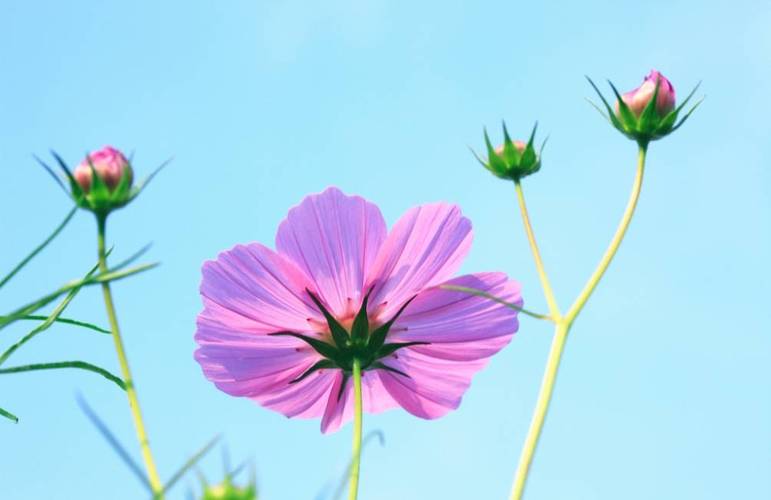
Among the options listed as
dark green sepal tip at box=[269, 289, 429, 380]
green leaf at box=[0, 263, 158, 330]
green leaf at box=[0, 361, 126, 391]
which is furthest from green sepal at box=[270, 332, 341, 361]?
green leaf at box=[0, 263, 158, 330]

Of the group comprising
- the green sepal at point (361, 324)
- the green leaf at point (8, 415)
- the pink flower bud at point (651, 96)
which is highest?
the pink flower bud at point (651, 96)

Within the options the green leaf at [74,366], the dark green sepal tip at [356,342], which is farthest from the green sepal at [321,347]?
the green leaf at [74,366]

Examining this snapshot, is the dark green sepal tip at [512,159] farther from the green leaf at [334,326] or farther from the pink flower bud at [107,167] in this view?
the pink flower bud at [107,167]

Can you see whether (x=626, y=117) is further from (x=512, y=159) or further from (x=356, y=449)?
(x=356, y=449)

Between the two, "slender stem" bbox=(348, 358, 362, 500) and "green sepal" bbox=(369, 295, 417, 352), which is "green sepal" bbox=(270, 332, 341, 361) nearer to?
"green sepal" bbox=(369, 295, 417, 352)

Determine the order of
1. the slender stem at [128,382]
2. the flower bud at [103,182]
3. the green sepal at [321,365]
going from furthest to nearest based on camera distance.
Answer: the green sepal at [321,365], the flower bud at [103,182], the slender stem at [128,382]

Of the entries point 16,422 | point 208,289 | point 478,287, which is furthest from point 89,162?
point 478,287
